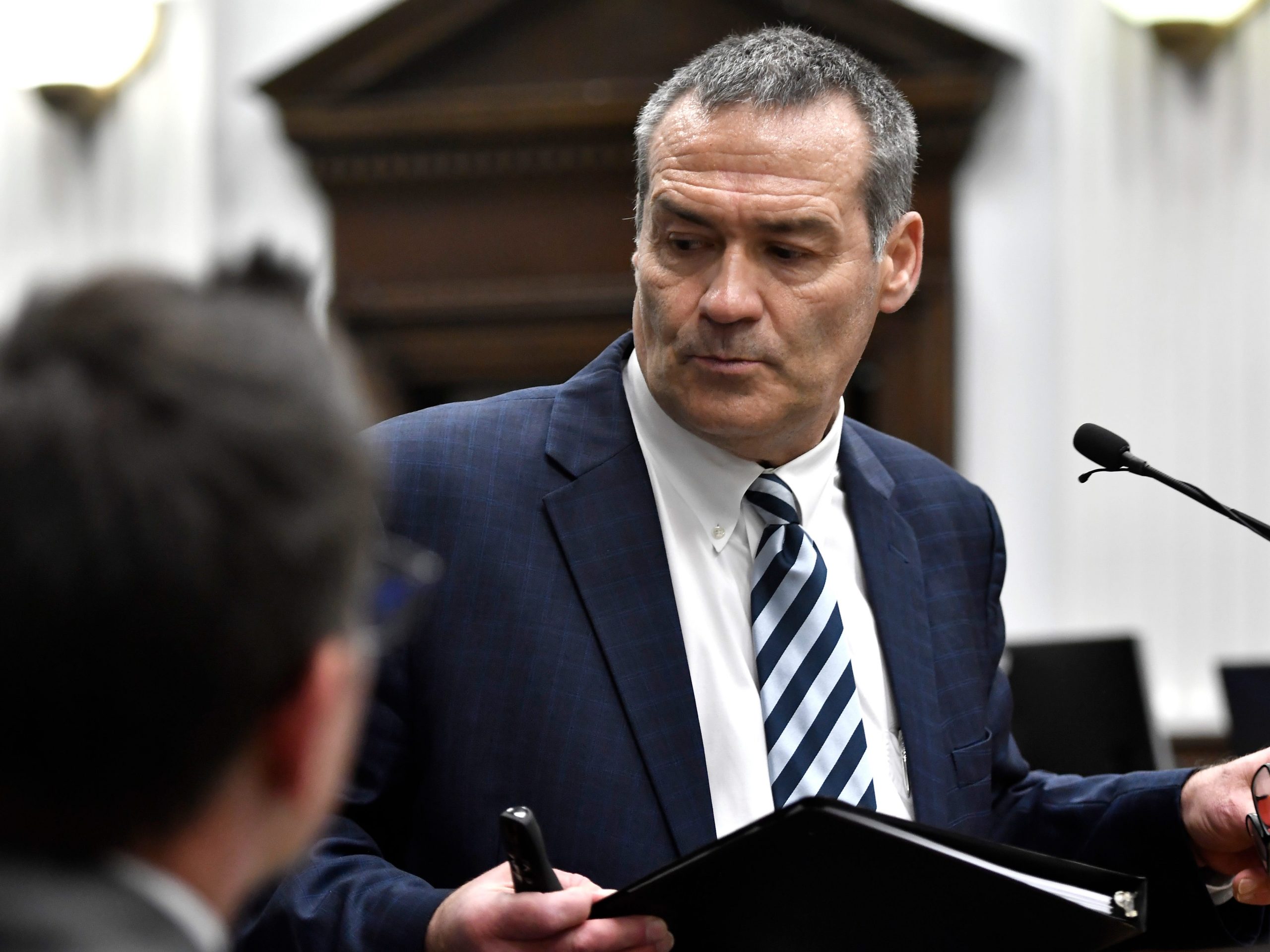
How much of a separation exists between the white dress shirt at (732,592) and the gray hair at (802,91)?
30cm

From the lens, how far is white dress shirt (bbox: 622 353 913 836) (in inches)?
68.3

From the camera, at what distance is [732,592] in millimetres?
1839

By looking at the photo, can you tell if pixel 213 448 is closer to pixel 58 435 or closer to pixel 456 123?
pixel 58 435

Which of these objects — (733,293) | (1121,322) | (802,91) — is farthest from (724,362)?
(1121,322)

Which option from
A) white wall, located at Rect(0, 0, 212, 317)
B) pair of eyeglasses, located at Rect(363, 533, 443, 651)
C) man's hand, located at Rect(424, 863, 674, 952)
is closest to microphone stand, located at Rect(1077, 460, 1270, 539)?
man's hand, located at Rect(424, 863, 674, 952)

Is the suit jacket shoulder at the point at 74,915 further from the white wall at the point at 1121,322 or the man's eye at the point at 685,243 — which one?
the white wall at the point at 1121,322

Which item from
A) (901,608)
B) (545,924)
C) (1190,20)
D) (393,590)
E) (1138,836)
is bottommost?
(1138,836)

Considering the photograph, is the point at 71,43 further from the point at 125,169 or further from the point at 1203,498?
the point at 1203,498

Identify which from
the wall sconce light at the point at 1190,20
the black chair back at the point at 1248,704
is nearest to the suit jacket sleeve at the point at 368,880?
the black chair back at the point at 1248,704

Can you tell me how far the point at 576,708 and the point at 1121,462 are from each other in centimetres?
65

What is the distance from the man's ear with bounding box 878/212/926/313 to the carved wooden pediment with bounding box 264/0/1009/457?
94.8 inches

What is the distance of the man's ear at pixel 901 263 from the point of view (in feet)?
6.86

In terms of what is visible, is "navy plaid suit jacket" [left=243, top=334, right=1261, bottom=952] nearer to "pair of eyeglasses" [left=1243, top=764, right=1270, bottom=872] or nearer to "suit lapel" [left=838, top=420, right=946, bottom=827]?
"suit lapel" [left=838, top=420, right=946, bottom=827]

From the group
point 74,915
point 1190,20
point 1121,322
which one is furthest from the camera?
point 1121,322
